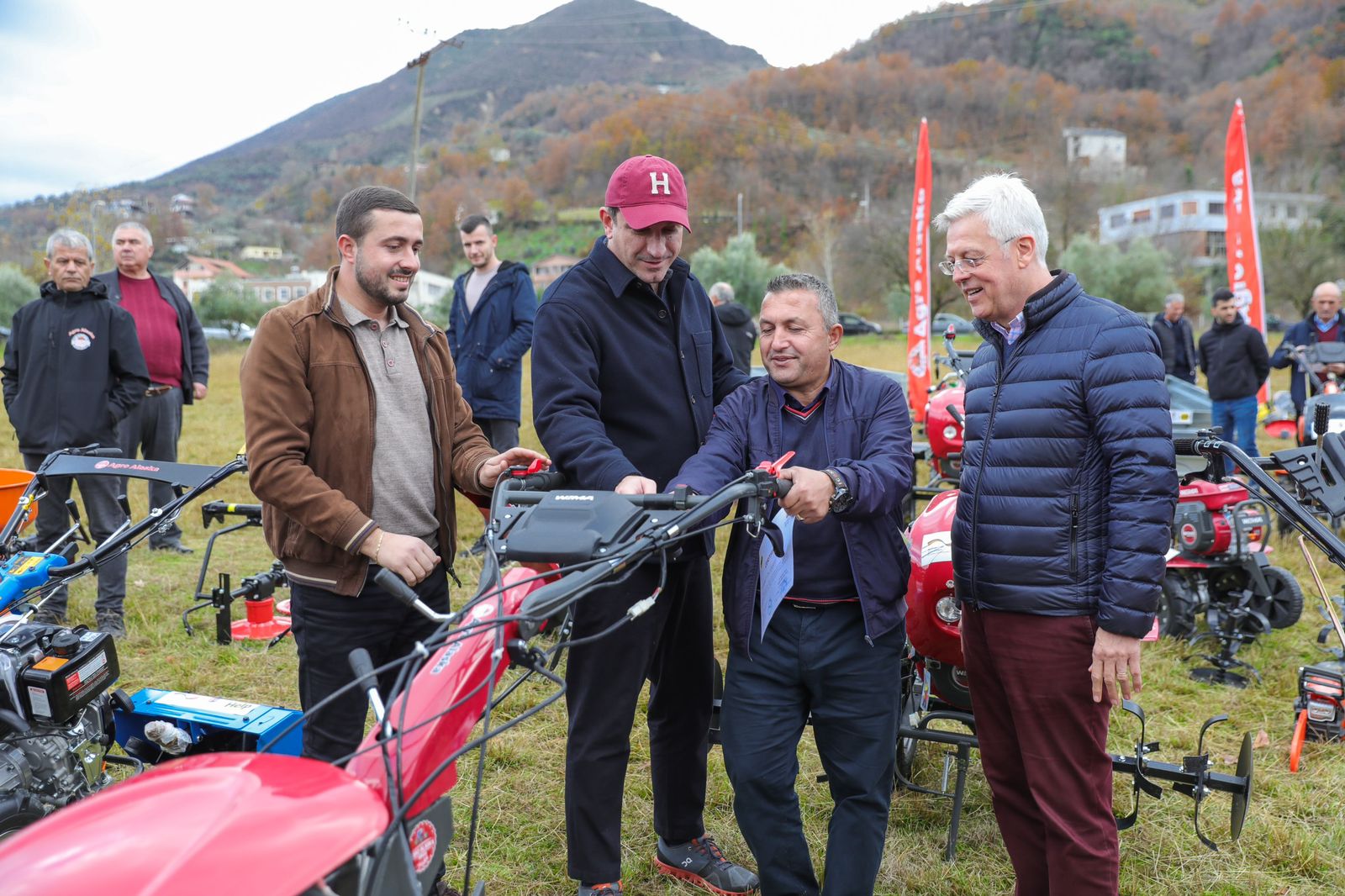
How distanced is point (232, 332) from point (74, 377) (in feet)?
129

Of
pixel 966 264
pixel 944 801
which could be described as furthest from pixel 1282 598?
pixel 966 264

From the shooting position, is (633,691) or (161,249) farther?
(161,249)

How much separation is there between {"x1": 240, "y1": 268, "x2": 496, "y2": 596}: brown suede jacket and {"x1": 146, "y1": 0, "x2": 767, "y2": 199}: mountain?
133m

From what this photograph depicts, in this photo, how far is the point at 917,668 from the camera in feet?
12.0

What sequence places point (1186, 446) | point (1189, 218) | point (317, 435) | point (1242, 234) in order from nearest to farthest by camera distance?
point (317, 435), point (1186, 446), point (1242, 234), point (1189, 218)

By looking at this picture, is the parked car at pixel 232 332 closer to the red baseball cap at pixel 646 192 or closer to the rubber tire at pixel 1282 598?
the rubber tire at pixel 1282 598

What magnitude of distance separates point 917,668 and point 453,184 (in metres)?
94.4

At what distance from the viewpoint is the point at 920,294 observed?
1352cm

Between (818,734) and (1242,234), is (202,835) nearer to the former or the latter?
(818,734)

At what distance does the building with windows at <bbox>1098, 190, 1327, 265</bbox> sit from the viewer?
5391cm

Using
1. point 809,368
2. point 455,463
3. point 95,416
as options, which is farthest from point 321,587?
point 95,416

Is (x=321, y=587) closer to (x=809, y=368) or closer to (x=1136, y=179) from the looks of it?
(x=809, y=368)

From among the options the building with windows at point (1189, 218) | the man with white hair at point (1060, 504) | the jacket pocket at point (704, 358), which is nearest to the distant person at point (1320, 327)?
the man with white hair at point (1060, 504)

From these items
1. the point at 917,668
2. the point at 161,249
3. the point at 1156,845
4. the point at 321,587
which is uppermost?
the point at 161,249
